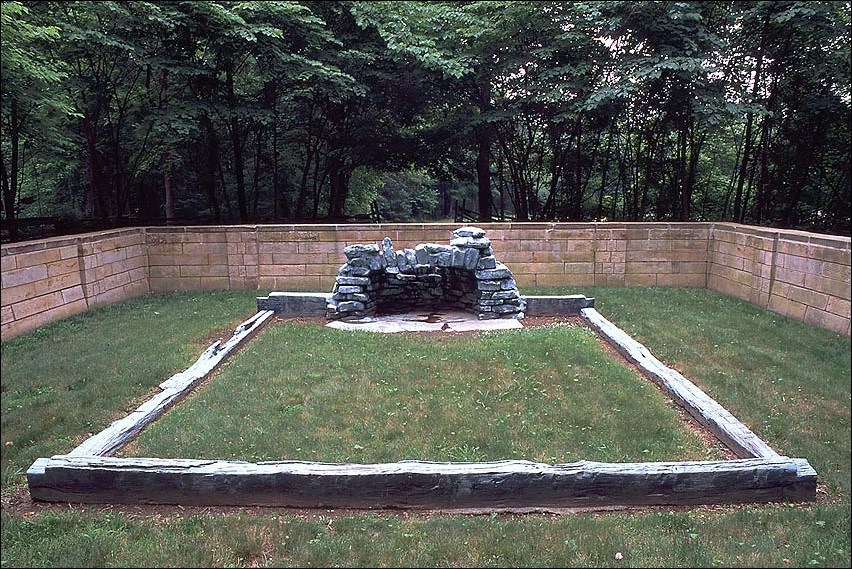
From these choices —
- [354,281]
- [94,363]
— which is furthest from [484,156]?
[94,363]

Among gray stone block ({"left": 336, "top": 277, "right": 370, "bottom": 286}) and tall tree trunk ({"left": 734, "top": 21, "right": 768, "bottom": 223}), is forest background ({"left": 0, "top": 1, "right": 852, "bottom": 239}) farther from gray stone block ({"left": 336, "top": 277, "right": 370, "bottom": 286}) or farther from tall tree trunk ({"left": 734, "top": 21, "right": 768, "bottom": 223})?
gray stone block ({"left": 336, "top": 277, "right": 370, "bottom": 286})

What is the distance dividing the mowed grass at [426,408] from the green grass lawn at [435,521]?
8.3 inches

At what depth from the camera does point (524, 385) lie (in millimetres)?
4645

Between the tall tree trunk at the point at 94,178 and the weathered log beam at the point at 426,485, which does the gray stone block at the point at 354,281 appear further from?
the tall tree trunk at the point at 94,178

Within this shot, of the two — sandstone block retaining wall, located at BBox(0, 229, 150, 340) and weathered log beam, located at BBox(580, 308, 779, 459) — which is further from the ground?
sandstone block retaining wall, located at BBox(0, 229, 150, 340)

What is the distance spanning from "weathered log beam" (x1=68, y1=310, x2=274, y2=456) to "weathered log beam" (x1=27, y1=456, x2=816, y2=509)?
1.50 feet

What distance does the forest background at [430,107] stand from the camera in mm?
7480

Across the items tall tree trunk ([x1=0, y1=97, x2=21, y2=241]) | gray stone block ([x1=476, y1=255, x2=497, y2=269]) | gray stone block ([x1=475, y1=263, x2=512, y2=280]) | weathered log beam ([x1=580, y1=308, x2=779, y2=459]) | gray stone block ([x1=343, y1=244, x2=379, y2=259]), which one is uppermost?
tall tree trunk ([x1=0, y1=97, x2=21, y2=241])

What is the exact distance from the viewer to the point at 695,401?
415 cm

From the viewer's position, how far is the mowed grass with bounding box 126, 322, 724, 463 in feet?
11.4

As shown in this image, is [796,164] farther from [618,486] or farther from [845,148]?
[618,486]

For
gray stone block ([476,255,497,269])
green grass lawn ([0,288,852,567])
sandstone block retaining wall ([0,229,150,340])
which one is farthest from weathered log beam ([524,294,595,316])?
sandstone block retaining wall ([0,229,150,340])

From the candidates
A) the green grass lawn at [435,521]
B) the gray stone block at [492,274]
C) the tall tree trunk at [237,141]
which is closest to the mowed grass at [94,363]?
the green grass lawn at [435,521]

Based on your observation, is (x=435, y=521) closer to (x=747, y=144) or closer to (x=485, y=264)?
(x=485, y=264)
